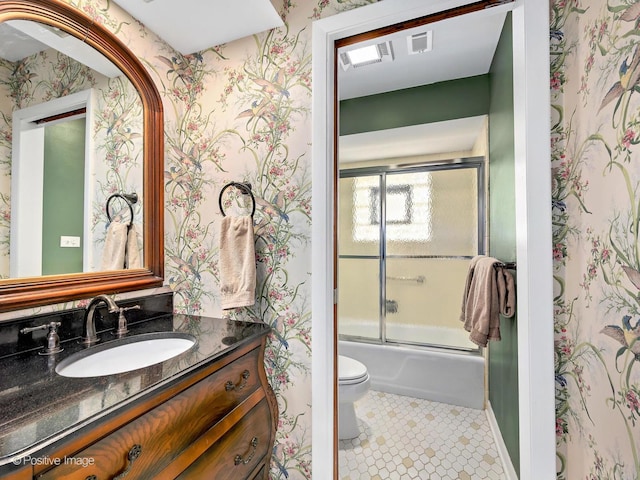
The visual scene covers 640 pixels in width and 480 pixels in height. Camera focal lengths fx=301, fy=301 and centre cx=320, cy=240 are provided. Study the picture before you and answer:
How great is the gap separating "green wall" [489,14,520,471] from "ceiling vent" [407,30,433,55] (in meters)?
0.39

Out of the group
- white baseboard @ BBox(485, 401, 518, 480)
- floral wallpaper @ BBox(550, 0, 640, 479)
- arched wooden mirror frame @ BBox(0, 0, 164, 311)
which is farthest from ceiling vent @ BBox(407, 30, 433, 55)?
white baseboard @ BBox(485, 401, 518, 480)

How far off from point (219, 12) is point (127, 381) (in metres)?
1.38

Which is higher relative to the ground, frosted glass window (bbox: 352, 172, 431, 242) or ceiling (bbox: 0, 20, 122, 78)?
ceiling (bbox: 0, 20, 122, 78)

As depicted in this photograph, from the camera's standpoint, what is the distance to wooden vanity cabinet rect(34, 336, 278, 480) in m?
0.61

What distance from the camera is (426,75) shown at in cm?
227

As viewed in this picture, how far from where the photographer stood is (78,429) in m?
0.56

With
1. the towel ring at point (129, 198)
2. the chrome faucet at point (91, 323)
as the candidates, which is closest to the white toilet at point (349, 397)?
the chrome faucet at point (91, 323)

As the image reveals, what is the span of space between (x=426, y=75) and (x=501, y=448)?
2.53m

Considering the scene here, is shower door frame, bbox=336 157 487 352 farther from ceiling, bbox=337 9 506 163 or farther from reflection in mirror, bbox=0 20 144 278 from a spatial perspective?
reflection in mirror, bbox=0 20 144 278

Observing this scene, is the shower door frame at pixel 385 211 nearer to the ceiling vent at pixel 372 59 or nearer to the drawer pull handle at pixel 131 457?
the ceiling vent at pixel 372 59

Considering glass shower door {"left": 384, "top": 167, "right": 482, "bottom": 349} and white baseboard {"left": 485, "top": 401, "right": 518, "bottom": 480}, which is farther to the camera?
glass shower door {"left": 384, "top": 167, "right": 482, "bottom": 349}

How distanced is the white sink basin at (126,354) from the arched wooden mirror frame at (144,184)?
0.77 feet

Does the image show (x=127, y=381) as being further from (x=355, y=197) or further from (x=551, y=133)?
(x=355, y=197)

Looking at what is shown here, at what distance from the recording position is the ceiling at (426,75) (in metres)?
1.75
